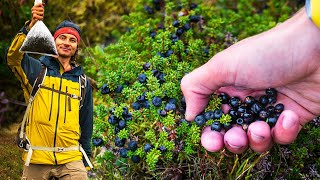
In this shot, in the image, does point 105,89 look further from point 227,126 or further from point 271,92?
point 271,92

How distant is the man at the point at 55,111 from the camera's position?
8.68 ft

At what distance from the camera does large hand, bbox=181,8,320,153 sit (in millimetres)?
2209

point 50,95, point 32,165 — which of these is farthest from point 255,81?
point 32,165

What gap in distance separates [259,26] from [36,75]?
189 cm

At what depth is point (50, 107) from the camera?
2.64 metres

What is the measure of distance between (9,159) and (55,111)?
696 millimetres

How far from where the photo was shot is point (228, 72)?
2.32 meters

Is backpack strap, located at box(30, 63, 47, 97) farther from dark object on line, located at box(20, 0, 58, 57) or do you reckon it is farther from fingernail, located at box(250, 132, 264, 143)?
fingernail, located at box(250, 132, 264, 143)

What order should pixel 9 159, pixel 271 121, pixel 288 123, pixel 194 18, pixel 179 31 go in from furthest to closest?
pixel 194 18 < pixel 179 31 < pixel 9 159 < pixel 271 121 < pixel 288 123

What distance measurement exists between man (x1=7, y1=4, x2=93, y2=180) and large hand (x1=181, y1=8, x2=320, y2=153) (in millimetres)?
667

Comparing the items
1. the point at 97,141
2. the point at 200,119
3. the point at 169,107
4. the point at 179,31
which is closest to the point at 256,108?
the point at 200,119

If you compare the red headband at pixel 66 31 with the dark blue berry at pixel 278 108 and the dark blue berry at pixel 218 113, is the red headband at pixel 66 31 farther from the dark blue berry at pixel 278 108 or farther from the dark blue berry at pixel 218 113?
the dark blue berry at pixel 278 108

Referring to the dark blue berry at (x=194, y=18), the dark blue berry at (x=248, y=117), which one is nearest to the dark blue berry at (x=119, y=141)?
the dark blue berry at (x=248, y=117)

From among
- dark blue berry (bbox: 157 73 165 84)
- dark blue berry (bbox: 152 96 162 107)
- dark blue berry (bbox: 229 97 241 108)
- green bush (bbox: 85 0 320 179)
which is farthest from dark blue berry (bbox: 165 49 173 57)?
dark blue berry (bbox: 229 97 241 108)
